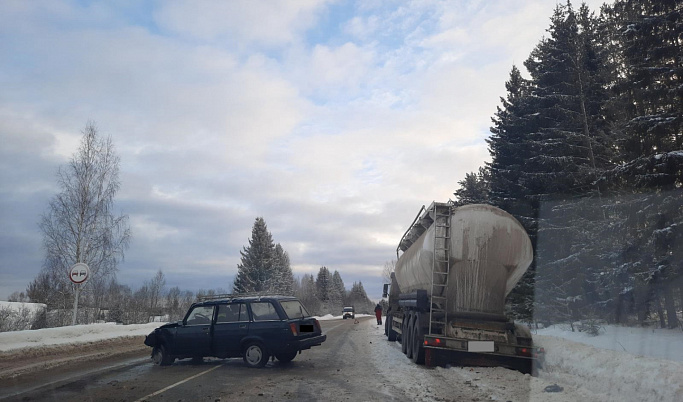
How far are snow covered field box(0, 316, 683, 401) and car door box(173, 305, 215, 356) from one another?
4481 millimetres

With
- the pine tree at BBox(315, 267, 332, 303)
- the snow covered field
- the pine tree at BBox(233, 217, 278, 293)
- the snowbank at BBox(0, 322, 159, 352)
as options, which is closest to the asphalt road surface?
the snow covered field

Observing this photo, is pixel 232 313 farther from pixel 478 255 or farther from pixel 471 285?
pixel 478 255

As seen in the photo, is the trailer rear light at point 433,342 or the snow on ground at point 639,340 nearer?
the trailer rear light at point 433,342

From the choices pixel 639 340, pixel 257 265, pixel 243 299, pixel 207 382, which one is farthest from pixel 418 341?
pixel 257 265

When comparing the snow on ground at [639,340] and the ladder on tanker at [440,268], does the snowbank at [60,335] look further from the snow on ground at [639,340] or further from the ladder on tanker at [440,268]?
the snow on ground at [639,340]

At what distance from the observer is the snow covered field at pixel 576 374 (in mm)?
7035

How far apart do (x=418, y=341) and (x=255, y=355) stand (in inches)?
162

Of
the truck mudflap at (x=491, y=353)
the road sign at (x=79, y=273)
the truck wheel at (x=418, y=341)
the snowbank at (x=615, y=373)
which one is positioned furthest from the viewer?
the road sign at (x=79, y=273)

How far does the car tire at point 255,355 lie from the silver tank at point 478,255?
4.44 m

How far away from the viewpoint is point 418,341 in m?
11.5

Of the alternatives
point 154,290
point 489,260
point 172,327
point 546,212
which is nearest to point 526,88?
point 546,212

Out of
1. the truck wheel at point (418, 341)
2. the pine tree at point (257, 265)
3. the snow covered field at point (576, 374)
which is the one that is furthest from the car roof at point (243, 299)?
the pine tree at point (257, 265)

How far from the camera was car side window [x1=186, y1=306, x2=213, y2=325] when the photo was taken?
11699mm

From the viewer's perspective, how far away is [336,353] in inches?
A: 576
